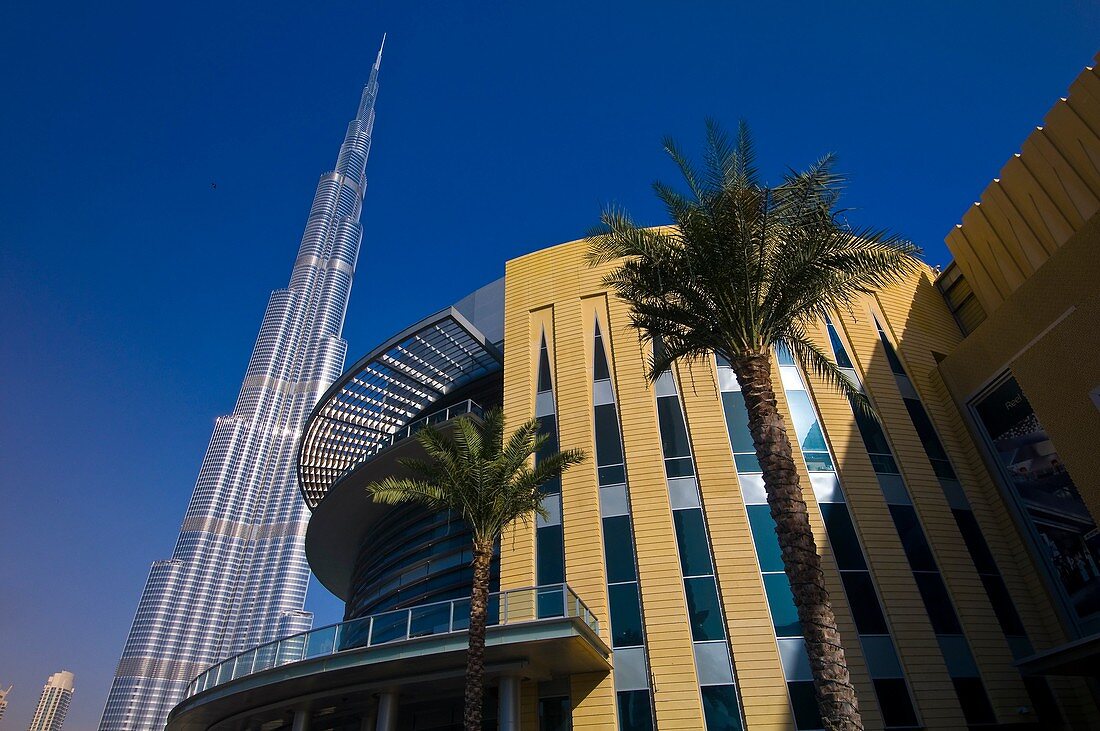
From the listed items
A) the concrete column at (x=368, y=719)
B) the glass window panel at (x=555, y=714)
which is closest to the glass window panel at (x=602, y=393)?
the glass window panel at (x=555, y=714)

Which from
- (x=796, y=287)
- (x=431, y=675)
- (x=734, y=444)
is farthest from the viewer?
(x=734, y=444)

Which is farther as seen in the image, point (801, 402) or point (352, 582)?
point (352, 582)

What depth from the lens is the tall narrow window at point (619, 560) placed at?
1797cm

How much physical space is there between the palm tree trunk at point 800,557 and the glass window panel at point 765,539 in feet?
27.0

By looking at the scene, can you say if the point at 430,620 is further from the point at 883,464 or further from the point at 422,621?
the point at 883,464

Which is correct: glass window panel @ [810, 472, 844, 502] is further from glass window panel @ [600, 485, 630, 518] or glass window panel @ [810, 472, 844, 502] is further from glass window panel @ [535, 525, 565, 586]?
glass window panel @ [535, 525, 565, 586]

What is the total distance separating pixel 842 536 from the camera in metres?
20.4

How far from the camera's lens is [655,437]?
74.5 feet

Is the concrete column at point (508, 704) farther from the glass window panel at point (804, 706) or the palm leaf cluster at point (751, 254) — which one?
the palm leaf cluster at point (751, 254)

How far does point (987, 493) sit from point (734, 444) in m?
8.95

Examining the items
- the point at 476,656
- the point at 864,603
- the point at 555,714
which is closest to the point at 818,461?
the point at 864,603

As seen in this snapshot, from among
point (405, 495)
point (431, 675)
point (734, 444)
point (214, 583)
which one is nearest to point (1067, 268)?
point (734, 444)

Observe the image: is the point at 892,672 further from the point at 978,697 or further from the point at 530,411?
the point at 530,411

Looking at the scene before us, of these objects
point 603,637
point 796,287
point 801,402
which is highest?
point 801,402
